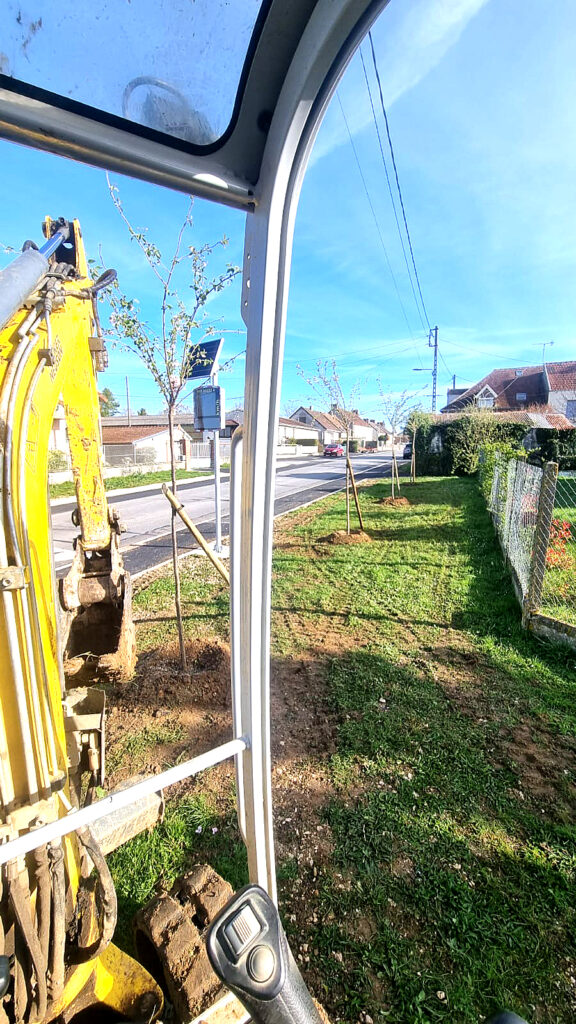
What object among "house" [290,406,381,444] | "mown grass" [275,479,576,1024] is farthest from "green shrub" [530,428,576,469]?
"house" [290,406,381,444]

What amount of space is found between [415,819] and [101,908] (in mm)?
1832

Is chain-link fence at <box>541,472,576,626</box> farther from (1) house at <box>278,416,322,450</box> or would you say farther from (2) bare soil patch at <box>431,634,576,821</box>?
(1) house at <box>278,416,322,450</box>

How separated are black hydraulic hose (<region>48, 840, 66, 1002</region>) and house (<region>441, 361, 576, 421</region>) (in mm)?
39413

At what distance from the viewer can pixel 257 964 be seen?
2.57 ft

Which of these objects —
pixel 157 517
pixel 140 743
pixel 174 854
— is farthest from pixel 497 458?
pixel 174 854

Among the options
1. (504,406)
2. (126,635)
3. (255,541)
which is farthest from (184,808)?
(504,406)

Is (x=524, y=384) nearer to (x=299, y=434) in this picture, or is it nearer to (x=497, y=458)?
(x=299, y=434)

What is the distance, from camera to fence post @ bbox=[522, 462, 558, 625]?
167 inches

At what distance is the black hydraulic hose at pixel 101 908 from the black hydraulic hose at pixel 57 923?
76 mm

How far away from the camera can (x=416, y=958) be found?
1.81 meters

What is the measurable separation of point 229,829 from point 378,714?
4.57 ft

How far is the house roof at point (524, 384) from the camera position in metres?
38.8

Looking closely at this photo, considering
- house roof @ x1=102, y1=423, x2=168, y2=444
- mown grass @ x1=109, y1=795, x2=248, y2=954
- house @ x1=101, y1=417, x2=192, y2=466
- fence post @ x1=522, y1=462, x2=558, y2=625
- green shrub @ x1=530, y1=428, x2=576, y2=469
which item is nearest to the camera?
mown grass @ x1=109, y1=795, x2=248, y2=954

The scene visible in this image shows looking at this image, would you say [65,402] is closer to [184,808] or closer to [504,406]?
[184,808]
